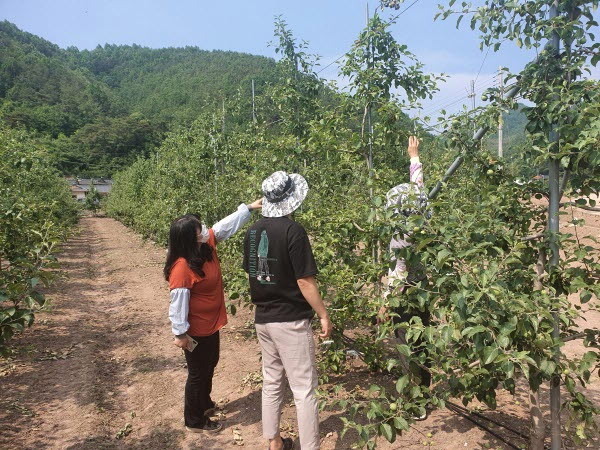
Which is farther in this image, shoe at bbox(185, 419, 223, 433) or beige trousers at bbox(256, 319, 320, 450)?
shoe at bbox(185, 419, 223, 433)

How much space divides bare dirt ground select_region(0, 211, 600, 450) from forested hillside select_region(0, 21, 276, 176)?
42.7 m

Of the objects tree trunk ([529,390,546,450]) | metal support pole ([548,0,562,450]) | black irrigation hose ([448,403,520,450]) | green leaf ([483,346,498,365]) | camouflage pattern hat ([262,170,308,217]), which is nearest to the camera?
green leaf ([483,346,498,365])

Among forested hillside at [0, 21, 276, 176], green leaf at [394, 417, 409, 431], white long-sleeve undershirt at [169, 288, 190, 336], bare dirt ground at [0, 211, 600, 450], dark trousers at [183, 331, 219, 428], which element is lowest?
bare dirt ground at [0, 211, 600, 450]

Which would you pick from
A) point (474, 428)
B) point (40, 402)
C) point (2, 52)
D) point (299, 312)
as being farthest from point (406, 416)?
point (2, 52)

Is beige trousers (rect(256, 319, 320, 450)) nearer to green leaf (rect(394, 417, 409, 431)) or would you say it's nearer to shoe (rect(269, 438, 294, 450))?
shoe (rect(269, 438, 294, 450))

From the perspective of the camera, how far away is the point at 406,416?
7.69 ft

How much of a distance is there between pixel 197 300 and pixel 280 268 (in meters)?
0.91

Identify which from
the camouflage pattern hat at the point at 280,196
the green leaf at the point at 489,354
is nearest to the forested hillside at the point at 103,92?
the camouflage pattern hat at the point at 280,196

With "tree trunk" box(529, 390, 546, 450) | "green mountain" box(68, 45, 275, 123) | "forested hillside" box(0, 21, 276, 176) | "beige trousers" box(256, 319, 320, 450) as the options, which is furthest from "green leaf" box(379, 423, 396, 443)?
"green mountain" box(68, 45, 275, 123)

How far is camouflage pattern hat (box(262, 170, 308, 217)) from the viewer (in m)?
2.96

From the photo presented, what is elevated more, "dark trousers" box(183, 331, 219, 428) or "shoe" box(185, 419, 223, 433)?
"dark trousers" box(183, 331, 219, 428)

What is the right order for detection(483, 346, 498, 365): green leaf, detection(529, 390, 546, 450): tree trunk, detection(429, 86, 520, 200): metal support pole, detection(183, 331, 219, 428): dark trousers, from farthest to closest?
detection(183, 331, 219, 428): dark trousers, detection(529, 390, 546, 450): tree trunk, detection(429, 86, 520, 200): metal support pole, detection(483, 346, 498, 365): green leaf

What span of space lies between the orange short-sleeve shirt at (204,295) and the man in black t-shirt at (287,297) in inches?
22.5

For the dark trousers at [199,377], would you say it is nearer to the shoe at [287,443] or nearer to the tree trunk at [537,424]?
the shoe at [287,443]
